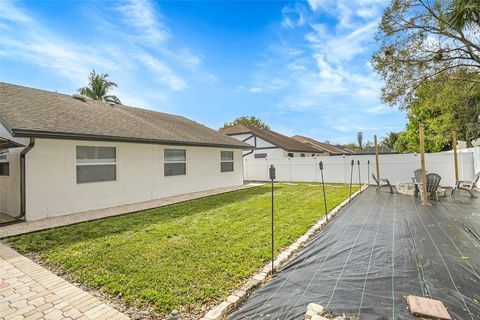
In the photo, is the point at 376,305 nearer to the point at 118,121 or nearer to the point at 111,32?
the point at 118,121

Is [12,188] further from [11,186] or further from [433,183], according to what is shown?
[433,183]

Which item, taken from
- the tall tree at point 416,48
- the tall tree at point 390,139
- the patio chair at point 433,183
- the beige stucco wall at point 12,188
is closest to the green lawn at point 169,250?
the beige stucco wall at point 12,188

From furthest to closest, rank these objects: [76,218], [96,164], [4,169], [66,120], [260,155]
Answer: [260,155] → [96,164] → [66,120] → [4,169] → [76,218]

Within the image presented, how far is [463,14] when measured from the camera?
6.02m

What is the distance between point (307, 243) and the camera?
4824 millimetres

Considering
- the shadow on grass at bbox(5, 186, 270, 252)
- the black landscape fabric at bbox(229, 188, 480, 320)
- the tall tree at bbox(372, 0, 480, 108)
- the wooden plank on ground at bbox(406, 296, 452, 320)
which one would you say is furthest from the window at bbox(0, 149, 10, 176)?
the tall tree at bbox(372, 0, 480, 108)

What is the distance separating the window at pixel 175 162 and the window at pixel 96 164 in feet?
7.52

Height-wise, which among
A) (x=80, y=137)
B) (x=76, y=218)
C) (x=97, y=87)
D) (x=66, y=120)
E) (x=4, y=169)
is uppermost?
(x=97, y=87)

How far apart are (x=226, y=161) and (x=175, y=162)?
3868 millimetres

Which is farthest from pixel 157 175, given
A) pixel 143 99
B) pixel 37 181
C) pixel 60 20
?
pixel 143 99

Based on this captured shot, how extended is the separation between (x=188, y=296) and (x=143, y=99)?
19.3 meters

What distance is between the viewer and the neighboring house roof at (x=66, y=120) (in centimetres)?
641

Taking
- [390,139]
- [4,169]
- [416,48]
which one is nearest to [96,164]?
[4,169]

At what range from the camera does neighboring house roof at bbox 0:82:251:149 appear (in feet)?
21.0
